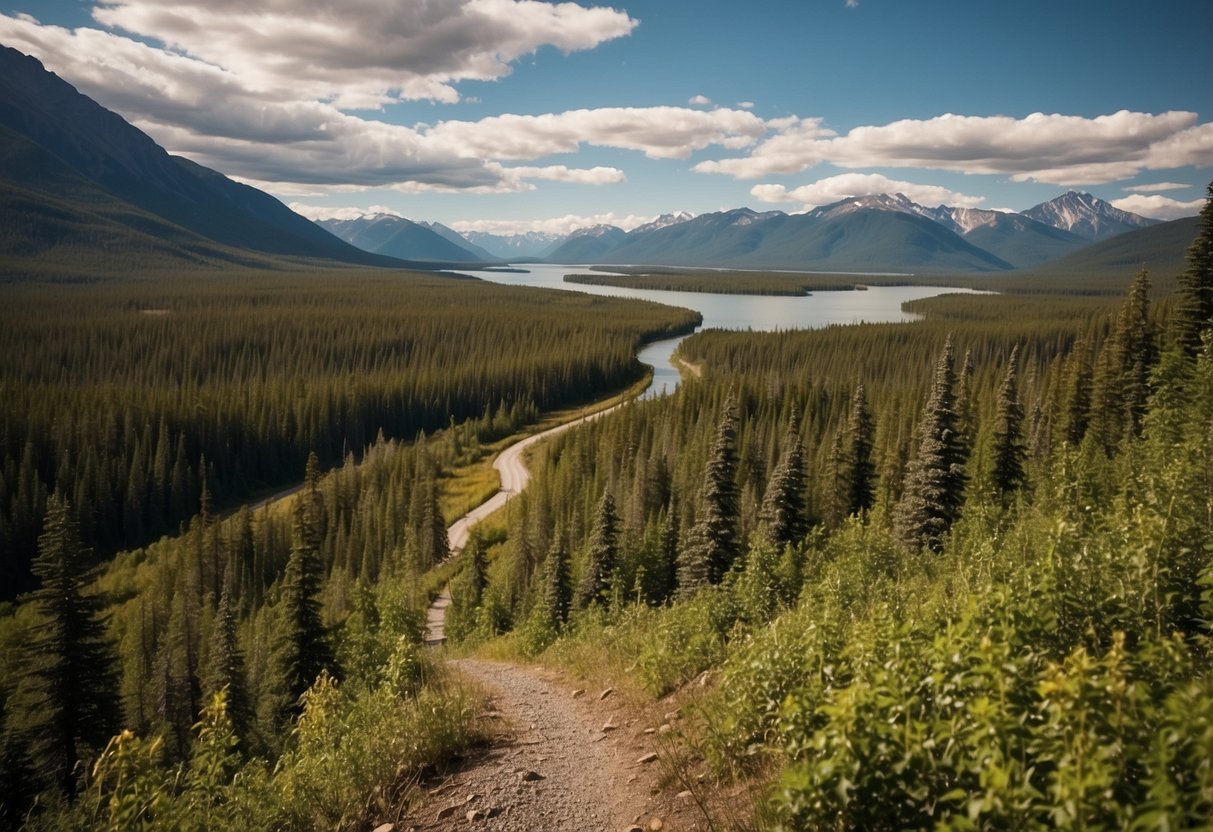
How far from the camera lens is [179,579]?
68000 mm

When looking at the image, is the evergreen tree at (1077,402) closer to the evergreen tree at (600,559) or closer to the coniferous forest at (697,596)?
the coniferous forest at (697,596)

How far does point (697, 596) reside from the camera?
21750 mm

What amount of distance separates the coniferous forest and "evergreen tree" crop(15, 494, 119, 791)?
0.55 feet

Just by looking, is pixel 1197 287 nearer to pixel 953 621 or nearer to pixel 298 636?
pixel 953 621

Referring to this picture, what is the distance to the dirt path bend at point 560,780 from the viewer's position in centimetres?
971

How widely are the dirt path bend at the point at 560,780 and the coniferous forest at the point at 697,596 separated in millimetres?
668

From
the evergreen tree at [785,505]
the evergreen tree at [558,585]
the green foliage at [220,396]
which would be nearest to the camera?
the evergreen tree at [785,505]

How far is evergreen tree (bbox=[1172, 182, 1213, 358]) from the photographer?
1671 inches

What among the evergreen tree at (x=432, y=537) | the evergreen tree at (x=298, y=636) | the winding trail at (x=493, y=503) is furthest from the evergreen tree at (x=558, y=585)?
the evergreen tree at (x=432, y=537)

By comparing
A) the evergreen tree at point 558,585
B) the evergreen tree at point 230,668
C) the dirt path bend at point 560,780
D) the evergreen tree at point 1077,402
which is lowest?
the evergreen tree at point 230,668

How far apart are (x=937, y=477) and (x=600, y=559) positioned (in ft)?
57.1

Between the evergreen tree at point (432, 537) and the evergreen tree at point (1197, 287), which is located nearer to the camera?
the evergreen tree at point (1197, 287)

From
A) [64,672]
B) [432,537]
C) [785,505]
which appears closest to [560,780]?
[785,505]

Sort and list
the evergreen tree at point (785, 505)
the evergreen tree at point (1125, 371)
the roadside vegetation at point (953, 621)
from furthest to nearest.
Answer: the evergreen tree at point (1125, 371) → the evergreen tree at point (785, 505) → the roadside vegetation at point (953, 621)
